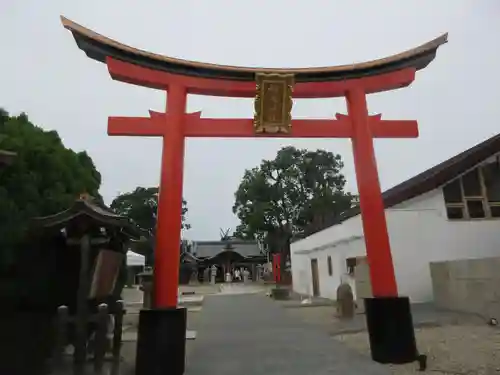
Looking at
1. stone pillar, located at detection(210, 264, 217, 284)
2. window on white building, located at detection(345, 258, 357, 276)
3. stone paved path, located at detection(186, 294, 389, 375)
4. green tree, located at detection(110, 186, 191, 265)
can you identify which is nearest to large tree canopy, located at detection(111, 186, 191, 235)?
green tree, located at detection(110, 186, 191, 265)

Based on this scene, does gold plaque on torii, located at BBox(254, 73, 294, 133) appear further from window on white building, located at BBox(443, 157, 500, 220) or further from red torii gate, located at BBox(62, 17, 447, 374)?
window on white building, located at BBox(443, 157, 500, 220)

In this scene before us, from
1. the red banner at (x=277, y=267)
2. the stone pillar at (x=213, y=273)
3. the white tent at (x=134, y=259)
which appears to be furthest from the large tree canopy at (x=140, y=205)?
the white tent at (x=134, y=259)

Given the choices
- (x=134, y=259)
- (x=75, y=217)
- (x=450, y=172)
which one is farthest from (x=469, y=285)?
(x=134, y=259)

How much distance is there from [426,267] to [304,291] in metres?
12.1

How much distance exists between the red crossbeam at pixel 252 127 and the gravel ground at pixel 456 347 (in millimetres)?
4050

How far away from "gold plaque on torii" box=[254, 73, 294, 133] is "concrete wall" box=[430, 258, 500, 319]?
23.0 ft

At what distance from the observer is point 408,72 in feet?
28.1

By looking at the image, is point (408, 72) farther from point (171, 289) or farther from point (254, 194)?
point (254, 194)

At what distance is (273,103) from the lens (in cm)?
812

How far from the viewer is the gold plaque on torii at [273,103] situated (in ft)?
26.6

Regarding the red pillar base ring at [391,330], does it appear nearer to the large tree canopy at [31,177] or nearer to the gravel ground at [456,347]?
the gravel ground at [456,347]

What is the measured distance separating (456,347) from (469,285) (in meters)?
4.82

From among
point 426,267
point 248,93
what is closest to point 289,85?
point 248,93

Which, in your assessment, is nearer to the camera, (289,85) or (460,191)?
(289,85)
